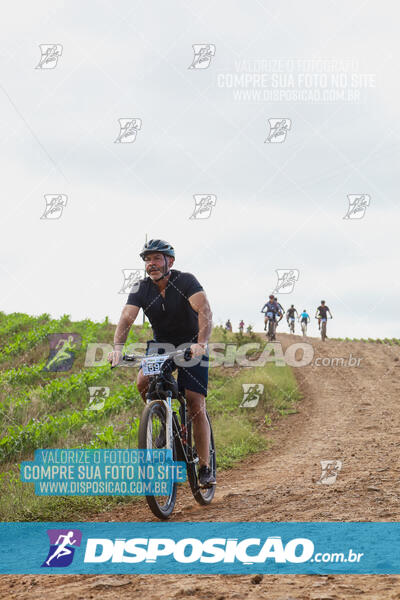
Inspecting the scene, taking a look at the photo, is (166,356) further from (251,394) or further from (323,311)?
(323,311)

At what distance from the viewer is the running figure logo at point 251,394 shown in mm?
13219

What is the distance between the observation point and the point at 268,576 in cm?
337

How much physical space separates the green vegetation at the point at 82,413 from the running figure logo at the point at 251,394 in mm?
133

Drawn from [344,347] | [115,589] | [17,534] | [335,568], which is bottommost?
[17,534]

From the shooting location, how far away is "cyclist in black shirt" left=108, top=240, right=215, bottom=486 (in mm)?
5531

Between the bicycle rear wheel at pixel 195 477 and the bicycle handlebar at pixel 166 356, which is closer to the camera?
the bicycle handlebar at pixel 166 356

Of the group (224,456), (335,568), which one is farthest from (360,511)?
(224,456)

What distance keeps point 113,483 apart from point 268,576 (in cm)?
387

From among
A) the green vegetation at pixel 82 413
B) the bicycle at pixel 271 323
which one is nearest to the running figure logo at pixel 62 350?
the green vegetation at pixel 82 413

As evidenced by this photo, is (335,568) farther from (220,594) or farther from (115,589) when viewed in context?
(115,589)

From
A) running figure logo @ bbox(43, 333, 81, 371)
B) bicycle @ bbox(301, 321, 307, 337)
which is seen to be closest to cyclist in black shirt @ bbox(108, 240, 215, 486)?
running figure logo @ bbox(43, 333, 81, 371)

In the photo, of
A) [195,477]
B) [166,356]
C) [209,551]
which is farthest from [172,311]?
[209,551]

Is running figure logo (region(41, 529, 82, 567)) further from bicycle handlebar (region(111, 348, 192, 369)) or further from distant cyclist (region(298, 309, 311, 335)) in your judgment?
distant cyclist (region(298, 309, 311, 335))

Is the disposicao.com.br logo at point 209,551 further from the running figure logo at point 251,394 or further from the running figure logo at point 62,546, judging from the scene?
the running figure logo at point 251,394
